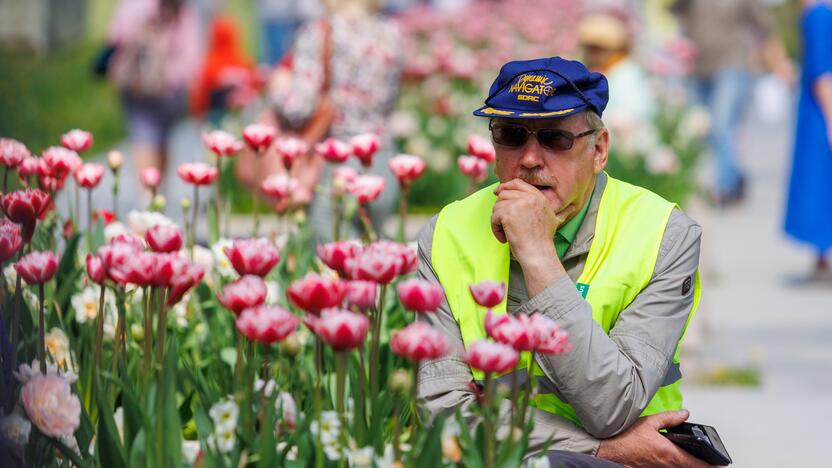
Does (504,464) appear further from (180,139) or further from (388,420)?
(180,139)

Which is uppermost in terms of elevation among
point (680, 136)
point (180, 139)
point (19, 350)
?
point (19, 350)

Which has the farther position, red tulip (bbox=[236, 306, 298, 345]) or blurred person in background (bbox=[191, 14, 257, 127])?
blurred person in background (bbox=[191, 14, 257, 127])

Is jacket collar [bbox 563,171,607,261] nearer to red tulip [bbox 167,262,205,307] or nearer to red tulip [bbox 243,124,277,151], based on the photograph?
red tulip [bbox 167,262,205,307]

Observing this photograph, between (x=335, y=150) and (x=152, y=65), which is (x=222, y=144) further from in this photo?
(x=152, y=65)

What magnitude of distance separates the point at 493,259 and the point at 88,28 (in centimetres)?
1865

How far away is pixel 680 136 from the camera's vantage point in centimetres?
948

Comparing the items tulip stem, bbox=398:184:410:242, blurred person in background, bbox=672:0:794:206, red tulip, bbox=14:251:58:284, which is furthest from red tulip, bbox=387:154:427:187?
blurred person in background, bbox=672:0:794:206

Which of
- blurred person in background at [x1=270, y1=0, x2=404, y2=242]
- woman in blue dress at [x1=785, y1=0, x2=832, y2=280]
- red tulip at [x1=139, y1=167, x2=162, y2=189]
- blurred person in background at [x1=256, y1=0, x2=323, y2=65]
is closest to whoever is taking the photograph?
red tulip at [x1=139, y1=167, x2=162, y2=189]

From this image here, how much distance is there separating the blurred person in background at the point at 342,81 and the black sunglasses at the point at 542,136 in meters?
2.88

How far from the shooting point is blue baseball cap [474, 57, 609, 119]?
2.89 m

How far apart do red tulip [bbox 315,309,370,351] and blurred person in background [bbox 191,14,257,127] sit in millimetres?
8540

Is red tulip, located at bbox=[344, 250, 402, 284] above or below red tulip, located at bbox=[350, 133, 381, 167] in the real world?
above

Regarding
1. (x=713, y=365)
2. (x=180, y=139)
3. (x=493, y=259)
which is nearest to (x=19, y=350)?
(x=493, y=259)

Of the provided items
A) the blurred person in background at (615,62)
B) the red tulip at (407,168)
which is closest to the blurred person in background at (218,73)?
the blurred person in background at (615,62)
